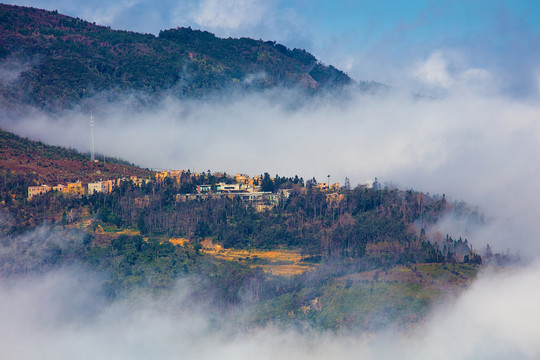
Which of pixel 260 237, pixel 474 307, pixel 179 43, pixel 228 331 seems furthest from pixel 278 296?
pixel 179 43

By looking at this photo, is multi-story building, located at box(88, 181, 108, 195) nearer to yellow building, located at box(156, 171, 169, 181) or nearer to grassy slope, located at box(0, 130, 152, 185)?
grassy slope, located at box(0, 130, 152, 185)

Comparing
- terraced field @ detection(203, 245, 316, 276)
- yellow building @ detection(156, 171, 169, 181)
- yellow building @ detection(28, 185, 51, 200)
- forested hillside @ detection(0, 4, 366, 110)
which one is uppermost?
forested hillside @ detection(0, 4, 366, 110)

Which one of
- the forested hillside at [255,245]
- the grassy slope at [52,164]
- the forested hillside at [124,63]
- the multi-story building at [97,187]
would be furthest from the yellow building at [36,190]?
the forested hillside at [124,63]

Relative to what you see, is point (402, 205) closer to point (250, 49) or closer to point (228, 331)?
point (228, 331)

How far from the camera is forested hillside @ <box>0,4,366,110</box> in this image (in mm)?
82625

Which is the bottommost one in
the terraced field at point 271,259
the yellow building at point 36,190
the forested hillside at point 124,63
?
the terraced field at point 271,259

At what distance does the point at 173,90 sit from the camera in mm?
94875

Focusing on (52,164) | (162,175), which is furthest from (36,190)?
(162,175)

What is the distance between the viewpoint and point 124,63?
93.8 m

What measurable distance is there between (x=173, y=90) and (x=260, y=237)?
4173 centimetres

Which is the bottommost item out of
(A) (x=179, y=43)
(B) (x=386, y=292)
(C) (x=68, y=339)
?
(C) (x=68, y=339)

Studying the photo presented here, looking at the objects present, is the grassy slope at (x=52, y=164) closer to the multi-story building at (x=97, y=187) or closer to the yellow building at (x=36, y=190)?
the yellow building at (x=36, y=190)

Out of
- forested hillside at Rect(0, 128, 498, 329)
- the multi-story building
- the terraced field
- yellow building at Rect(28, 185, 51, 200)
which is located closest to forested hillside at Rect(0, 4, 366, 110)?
forested hillside at Rect(0, 128, 498, 329)

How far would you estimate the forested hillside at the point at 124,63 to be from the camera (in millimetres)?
82625
